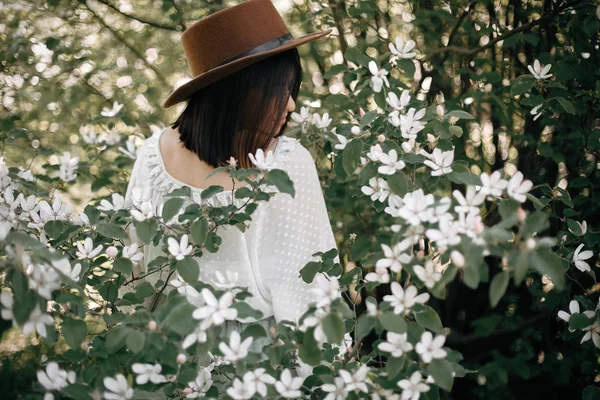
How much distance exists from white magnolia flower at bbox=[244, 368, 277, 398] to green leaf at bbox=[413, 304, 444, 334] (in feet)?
0.91

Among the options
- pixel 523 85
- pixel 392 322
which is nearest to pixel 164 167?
pixel 392 322

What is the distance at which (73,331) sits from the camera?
1.06 metres

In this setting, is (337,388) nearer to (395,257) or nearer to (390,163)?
(395,257)

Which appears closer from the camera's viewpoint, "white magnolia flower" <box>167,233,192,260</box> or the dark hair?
"white magnolia flower" <box>167,233,192,260</box>

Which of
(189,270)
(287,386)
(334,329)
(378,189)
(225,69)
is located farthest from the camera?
(225,69)

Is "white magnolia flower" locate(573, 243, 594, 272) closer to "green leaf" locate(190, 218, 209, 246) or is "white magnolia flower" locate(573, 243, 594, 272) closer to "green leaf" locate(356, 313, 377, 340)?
"green leaf" locate(356, 313, 377, 340)

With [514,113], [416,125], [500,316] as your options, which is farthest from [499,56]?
[416,125]

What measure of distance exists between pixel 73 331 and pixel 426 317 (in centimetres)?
63

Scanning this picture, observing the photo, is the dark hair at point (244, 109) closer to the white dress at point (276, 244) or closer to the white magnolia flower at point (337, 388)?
the white dress at point (276, 244)

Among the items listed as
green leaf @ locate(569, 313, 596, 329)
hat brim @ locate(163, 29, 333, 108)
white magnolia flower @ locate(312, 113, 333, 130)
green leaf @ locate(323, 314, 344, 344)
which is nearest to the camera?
green leaf @ locate(323, 314, 344, 344)

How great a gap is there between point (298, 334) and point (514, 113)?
1511 mm

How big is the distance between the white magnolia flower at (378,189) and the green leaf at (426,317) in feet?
0.99

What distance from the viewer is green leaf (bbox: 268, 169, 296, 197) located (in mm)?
1114

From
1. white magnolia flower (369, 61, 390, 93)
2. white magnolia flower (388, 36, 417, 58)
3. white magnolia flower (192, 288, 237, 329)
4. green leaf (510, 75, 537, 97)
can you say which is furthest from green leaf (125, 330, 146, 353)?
green leaf (510, 75, 537, 97)
